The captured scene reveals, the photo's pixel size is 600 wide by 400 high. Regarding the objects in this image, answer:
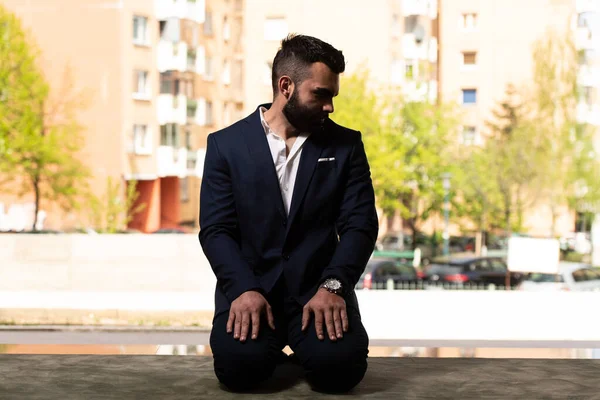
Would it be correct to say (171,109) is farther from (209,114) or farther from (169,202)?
(209,114)

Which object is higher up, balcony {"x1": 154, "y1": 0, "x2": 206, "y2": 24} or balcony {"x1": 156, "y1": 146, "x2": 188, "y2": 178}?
balcony {"x1": 154, "y1": 0, "x2": 206, "y2": 24}

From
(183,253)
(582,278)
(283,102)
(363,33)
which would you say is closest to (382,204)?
(363,33)

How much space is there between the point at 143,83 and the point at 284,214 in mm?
31730

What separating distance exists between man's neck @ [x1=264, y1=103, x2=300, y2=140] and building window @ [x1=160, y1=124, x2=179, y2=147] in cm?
3221

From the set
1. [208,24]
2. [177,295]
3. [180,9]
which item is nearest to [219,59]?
[208,24]

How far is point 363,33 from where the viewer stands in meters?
38.6

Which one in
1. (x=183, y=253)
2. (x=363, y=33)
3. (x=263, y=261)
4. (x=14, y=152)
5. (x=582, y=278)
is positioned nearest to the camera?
(x=263, y=261)

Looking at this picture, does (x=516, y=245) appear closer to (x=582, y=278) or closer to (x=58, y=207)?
(x=582, y=278)

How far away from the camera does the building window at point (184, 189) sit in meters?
37.8

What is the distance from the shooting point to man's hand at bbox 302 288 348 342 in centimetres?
308

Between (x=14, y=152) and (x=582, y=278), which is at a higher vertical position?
(x=14, y=152)

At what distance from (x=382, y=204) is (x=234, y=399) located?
32.3 metres

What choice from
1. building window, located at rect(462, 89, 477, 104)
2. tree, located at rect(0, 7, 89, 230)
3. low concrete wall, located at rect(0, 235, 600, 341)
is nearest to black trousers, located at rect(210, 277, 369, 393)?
low concrete wall, located at rect(0, 235, 600, 341)

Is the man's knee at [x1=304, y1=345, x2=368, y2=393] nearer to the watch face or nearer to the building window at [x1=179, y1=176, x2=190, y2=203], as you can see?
the watch face
